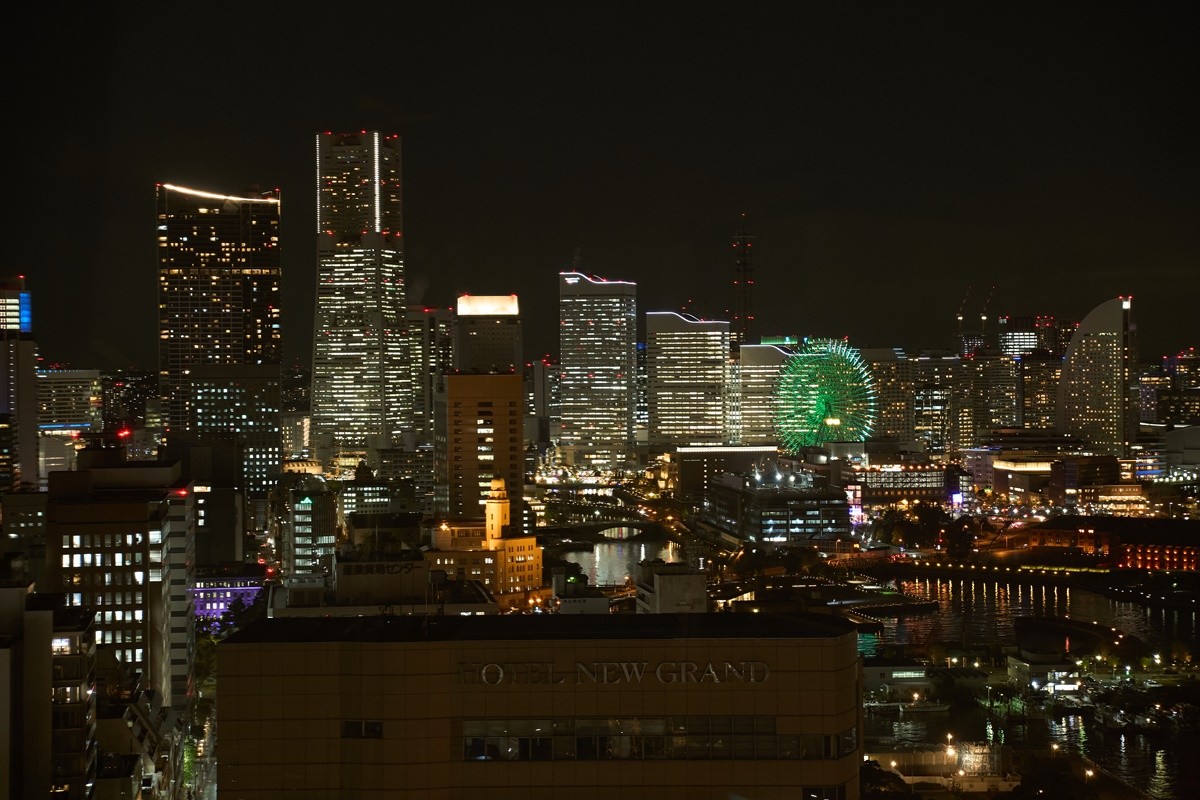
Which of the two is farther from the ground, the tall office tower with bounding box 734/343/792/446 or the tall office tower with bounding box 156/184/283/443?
the tall office tower with bounding box 156/184/283/443

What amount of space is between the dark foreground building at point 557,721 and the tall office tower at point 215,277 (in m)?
37.9

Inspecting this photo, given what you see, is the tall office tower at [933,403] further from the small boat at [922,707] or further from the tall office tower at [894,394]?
the small boat at [922,707]

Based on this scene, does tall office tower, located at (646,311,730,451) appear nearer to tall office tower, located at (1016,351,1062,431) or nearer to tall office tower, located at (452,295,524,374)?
tall office tower, located at (1016,351,1062,431)

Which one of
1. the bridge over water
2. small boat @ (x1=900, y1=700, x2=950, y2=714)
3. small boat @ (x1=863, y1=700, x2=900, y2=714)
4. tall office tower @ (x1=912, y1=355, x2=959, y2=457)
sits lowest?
small boat @ (x1=900, y1=700, x2=950, y2=714)

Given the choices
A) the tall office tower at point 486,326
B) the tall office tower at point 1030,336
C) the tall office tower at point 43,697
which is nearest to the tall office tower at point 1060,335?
the tall office tower at point 1030,336

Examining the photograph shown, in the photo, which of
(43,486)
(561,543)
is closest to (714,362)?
(561,543)

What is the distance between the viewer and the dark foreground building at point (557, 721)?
4.05 metres

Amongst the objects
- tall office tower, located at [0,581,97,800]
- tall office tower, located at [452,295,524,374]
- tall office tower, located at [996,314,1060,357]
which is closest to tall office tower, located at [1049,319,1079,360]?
tall office tower, located at [996,314,1060,357]

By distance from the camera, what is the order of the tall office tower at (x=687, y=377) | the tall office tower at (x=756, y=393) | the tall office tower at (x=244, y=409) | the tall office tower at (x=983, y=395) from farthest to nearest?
the tall office tower at (x=983, y=395)
the tall office tower at (x=756, y=393)
the tall office tower at (x=687, y=377)
the tall office tower at (x=244, y=409)

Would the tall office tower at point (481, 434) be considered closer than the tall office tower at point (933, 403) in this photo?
Yes

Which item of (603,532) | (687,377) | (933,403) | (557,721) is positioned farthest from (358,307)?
(557,721)

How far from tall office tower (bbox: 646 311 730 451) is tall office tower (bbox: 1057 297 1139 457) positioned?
10.7 meters

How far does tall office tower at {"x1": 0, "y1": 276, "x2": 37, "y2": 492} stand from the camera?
2362 cm

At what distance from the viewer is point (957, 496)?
32438mm
